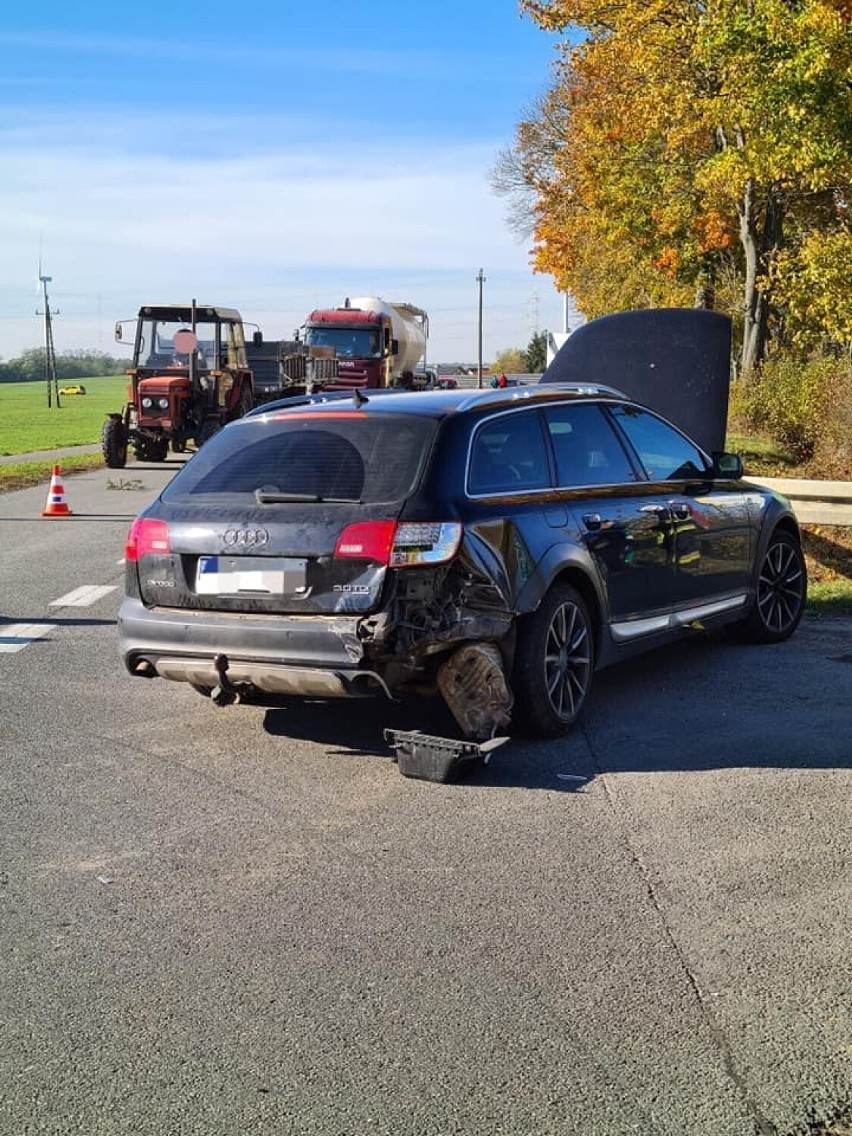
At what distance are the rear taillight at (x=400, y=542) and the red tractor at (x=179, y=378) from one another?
20.2m

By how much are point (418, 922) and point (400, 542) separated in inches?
80.3

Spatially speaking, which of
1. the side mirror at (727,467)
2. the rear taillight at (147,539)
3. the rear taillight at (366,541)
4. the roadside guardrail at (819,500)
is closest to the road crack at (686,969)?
the rear taillight at (366,541)

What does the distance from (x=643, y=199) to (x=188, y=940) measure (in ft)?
96.2

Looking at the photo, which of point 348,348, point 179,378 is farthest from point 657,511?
point 348,348

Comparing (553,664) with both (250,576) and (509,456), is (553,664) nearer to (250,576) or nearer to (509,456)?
(509,456)

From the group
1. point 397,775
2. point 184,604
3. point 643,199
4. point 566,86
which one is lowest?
point 397,775

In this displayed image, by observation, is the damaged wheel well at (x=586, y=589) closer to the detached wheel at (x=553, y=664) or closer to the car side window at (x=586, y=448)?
the detached wheel at (x=553, y=664)

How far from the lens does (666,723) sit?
7.08 metres

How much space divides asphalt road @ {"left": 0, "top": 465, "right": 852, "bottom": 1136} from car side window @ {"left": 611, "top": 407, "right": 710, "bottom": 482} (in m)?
1.34

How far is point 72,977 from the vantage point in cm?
407

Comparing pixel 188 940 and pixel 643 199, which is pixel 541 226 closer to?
pixel 643 199

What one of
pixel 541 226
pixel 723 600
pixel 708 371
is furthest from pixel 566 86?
pixel 723 600

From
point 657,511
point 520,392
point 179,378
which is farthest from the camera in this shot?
point 179,378

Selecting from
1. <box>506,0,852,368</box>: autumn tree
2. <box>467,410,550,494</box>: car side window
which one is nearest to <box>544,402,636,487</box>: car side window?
<box>467,410,550,494</box>: car side window
